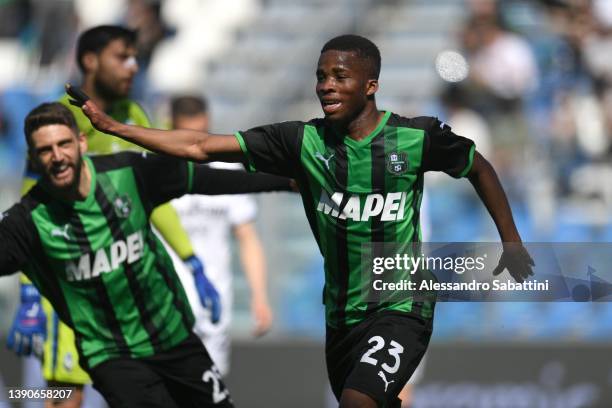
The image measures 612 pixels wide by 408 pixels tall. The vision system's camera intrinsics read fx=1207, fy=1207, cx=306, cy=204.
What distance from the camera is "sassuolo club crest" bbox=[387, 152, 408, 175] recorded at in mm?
5465

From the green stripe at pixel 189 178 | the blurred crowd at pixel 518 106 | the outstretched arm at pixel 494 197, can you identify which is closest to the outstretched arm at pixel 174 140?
the green stripe at pixel 189 178

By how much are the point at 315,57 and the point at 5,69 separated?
4.26 metres

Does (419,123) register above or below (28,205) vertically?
above

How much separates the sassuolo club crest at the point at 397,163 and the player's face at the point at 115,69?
228 centimetres

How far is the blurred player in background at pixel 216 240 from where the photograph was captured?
27.6 ft

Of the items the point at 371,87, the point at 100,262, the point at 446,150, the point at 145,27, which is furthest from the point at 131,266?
the point at 145,27

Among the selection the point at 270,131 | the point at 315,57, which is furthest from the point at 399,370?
the point at 315,57

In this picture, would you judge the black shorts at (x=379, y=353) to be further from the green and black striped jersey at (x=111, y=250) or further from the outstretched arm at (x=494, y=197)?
the green and black striped jersey at (x=111, y=250)

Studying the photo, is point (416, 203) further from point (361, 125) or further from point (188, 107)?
point (188, 107)

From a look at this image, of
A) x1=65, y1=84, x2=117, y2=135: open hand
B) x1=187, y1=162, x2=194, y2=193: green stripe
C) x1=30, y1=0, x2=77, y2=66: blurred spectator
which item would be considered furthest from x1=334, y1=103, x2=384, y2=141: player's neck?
x1=30, y1=0, x2=77, y2=66: blurred spectator

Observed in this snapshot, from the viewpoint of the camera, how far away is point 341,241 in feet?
18.3

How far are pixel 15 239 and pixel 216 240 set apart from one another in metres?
2.87

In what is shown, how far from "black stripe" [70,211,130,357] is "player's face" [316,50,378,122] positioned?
1.42 m

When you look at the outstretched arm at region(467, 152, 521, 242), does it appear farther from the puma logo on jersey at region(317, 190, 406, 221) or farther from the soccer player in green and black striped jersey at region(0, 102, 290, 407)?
the soccer player in green and black striped jersey at region(0, 102, 290, 407)
